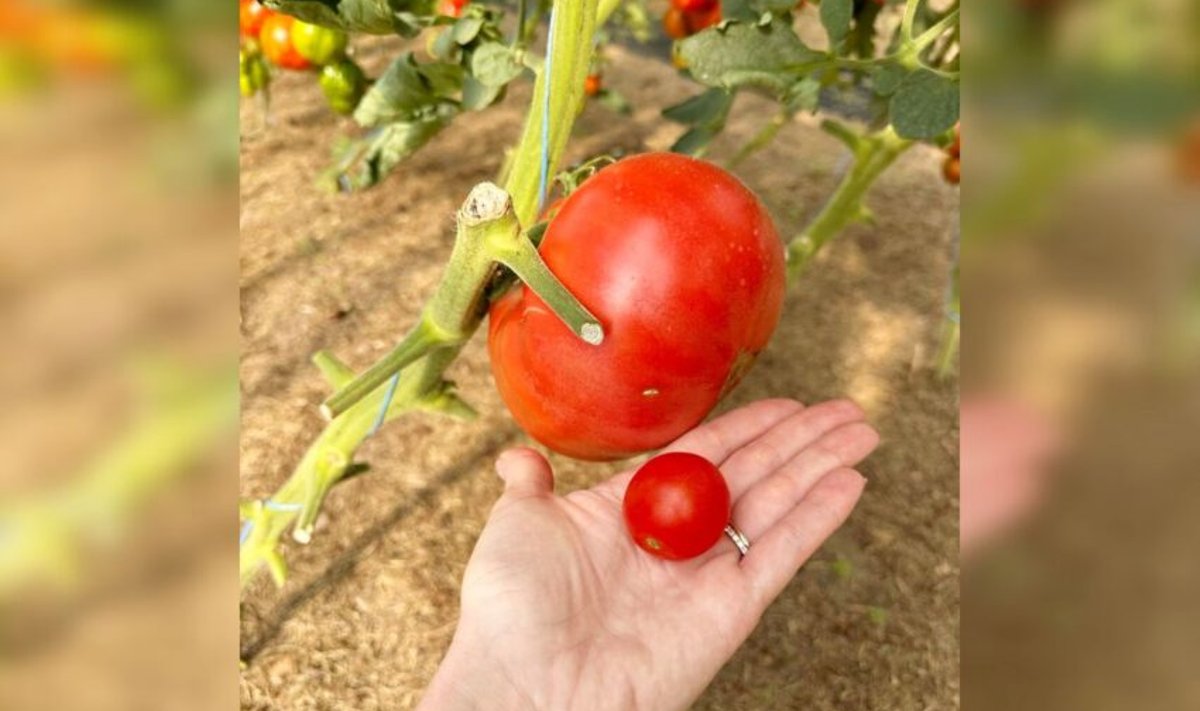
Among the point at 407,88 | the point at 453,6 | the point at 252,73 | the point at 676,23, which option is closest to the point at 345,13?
the point at 407,88

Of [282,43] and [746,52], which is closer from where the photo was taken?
[746,52]

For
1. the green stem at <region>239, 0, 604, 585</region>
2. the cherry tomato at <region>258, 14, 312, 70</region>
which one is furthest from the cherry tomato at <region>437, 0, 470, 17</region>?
the green stem at <region>239, 0, 604, 585</region>

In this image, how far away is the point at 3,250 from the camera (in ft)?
0.78

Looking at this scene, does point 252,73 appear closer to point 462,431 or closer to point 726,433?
point 462,431

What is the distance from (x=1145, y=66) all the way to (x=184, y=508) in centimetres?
29

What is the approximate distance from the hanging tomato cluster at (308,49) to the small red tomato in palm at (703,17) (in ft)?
1.81

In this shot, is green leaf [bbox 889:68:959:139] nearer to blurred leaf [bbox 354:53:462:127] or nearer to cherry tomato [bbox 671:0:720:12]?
blurred leaf [bbox 354:53:462:127]

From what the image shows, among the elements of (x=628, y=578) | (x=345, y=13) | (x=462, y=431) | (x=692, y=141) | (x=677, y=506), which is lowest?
(x=462, y=431)

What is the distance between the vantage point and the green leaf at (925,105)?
840mm

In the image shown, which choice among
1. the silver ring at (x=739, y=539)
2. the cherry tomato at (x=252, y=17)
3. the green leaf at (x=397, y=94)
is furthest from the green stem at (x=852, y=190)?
the cherry tomato at (x=252, y=17)

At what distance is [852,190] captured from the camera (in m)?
1.28

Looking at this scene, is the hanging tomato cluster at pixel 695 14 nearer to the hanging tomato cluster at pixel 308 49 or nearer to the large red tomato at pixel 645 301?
the hanging tomato cluster at pixel 308 49

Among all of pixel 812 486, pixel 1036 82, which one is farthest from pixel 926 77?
pixel 1036 82

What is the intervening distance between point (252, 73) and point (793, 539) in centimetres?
132
